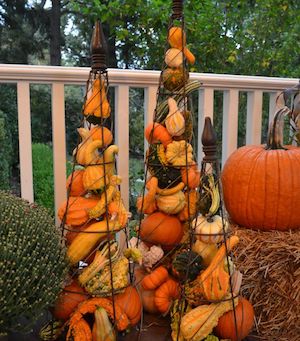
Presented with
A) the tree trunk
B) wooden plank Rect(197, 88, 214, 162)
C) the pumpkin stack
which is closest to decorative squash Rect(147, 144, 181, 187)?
the pumpkin stack

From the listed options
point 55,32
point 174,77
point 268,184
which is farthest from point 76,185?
point 55,32

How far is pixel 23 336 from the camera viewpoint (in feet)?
4.32

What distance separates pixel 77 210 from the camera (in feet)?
4.20

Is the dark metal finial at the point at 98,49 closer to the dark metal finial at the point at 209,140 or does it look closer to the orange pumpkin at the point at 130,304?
the dark metal finial at the point at 209,140

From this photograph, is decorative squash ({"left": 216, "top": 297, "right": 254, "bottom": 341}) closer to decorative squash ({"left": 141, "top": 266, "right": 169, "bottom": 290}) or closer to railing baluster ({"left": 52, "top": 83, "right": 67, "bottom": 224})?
decorative squash ({"left": 141, "top": 266, "right": 169, "bottom": 290})

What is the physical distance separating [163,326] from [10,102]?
393 cm

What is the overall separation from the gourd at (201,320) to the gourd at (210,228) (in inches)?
6.9

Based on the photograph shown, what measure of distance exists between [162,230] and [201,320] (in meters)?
0.31

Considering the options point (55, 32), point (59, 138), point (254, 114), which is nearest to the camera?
point (59, 138)

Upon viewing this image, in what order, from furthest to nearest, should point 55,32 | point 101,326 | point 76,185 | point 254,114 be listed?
point 55,32 < point 254,114 < point 76,185 < point 101,326

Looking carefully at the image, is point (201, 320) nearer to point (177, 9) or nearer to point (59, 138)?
point (59, 138)

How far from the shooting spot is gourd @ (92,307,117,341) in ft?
3.92

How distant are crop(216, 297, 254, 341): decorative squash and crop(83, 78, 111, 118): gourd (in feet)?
2.21

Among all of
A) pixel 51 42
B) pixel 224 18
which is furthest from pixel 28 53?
pixel 224 18
